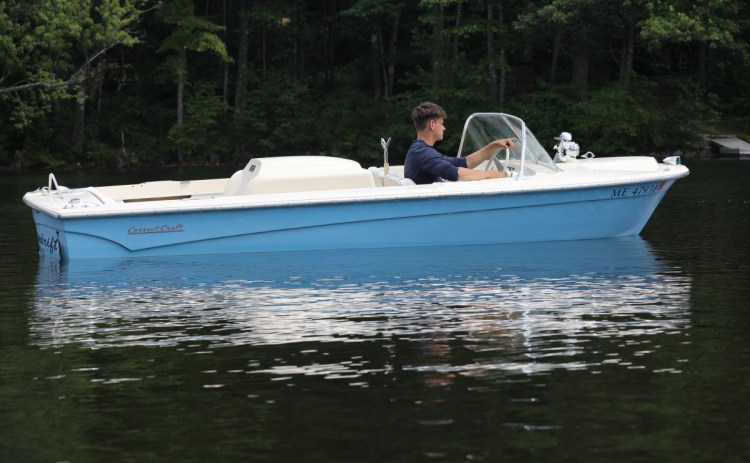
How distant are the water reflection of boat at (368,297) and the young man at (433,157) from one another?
2.44 ft

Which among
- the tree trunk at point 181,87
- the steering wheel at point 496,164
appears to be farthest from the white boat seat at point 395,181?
the tree trunk at point 181,87

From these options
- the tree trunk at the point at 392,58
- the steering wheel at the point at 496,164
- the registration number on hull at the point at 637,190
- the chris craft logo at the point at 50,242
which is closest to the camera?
the chris craft logo at the point at 50,242

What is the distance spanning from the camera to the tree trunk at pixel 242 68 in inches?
1543

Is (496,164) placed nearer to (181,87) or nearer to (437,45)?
(437,45)

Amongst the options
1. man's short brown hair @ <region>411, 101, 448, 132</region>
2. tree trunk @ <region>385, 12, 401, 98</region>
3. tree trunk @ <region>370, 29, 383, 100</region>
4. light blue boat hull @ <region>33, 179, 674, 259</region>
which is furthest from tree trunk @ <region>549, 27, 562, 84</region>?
man's short brown hair @ <region>411, 101, 448, 132</region>

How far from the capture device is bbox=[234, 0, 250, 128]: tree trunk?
3919cm

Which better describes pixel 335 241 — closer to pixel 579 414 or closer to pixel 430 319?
pixel 430 319

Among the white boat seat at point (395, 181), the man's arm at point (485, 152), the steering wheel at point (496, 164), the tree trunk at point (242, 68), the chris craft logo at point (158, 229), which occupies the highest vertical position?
the tree trunk at point (242, 68)

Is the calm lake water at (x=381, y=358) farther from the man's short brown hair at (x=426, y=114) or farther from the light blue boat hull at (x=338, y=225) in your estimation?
the man's short brown hair at (x=426, y=114)

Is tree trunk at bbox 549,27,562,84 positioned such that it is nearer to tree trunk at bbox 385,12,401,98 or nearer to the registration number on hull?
tree trunk at bbox 385,12,401,98

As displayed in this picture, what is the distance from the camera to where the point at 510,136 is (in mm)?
14078

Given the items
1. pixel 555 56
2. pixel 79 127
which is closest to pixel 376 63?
pixel 555 56

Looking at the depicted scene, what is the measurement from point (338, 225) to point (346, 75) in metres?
29.6

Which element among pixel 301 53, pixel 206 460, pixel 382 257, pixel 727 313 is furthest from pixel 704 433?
pixel 301 53
